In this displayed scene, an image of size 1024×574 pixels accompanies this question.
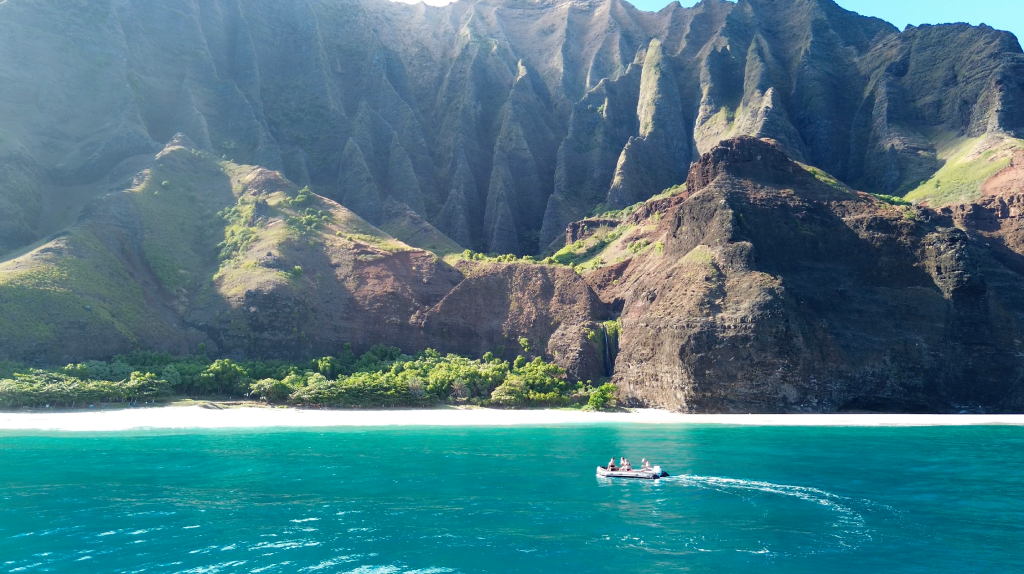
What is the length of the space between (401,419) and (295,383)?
480 inches

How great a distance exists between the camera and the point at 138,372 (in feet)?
212

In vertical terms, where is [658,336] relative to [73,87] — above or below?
below

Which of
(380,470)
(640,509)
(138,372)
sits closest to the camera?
(640,509)

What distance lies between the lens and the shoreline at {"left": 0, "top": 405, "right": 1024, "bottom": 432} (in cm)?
5622

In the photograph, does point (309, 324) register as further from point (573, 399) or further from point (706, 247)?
point (706, 247)

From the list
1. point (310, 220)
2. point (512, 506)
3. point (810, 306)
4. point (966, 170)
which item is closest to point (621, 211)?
point (966, 170)

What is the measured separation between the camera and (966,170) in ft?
316

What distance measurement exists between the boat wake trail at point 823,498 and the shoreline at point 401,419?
21569 millimetres

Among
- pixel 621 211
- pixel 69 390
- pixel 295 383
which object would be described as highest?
pixel 621 211

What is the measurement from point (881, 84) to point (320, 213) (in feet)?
315

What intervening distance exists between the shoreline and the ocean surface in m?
6.94

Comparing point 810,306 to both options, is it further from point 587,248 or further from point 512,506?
point 587,248

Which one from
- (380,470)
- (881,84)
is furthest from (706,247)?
(881,84)

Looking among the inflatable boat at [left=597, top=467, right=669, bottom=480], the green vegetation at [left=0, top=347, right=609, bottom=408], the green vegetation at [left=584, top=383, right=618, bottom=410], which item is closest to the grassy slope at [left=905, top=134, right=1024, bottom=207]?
the green vegetation at [left=584, top=383, right=618, bottom=410]
